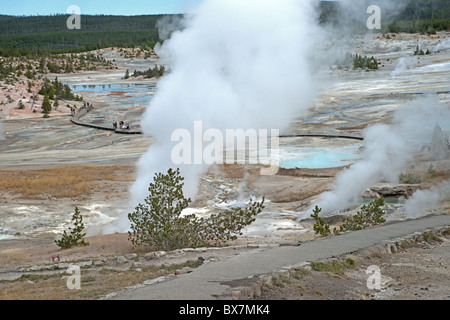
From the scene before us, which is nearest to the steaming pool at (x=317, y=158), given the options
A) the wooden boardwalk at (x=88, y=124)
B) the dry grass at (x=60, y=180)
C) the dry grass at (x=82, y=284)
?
the dry grass at (x=60, y=180)

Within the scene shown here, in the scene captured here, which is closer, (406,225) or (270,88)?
(406,225)

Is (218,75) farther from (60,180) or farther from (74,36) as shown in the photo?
(74,36)

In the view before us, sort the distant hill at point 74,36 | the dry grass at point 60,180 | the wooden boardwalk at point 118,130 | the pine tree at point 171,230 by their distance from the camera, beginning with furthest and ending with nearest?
the distant hill at point 74,36
the wooden boardwalk at point 118,130
the dry grass at point 60,180
the pine tree at point 171,230

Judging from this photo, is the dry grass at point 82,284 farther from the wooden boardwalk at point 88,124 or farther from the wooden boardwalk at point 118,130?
the wooden boardwalk at point 88,124

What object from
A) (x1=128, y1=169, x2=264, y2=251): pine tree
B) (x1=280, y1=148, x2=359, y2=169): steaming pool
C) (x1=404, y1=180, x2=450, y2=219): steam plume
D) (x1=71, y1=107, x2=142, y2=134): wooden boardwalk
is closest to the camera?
(x1=128, y1=169, x2=264, y2=251): pine tree

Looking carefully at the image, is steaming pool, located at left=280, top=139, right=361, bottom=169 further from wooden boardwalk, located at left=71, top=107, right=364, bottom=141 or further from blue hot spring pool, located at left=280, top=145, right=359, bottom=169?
wooden boardwalk, located at left=71, top=107, right=364, bottom=141

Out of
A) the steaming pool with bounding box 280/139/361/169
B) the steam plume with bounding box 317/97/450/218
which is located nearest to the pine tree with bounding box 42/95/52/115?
the steaming pool with bounding box 280/139/361/169
